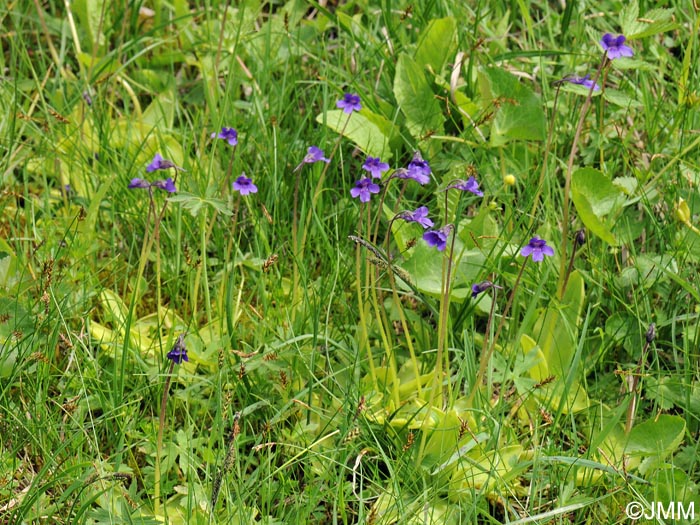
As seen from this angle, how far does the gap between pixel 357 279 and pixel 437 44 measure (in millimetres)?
1109

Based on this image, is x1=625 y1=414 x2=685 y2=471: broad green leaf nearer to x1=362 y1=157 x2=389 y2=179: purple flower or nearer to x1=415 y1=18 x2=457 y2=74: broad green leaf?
x1=362 y1=157 x2=389 y2=179: purple flower

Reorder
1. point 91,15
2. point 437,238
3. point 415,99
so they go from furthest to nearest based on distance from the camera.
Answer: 1. point 91,15
2. point 415,99
3. point 437,238

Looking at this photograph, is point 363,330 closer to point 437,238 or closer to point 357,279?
point 357,279

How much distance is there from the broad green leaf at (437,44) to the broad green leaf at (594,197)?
2.42 ft

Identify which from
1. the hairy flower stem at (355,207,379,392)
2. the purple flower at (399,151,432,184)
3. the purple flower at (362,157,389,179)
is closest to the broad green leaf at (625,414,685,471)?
the hairy flower stem at (355,207,379,392)

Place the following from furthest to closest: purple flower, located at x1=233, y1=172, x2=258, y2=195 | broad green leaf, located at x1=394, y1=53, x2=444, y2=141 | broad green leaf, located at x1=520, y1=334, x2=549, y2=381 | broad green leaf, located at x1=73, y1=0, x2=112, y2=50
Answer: broad green leaf, located at x1=73, y1=0, x2=112, y2=50, broad green leaf, located at x1=394, y1=53, x2=444, y2=141, purple flower, located at x1=233, y1=172, x2=258, y2=195, broad green leaf, located at x1=520, y1=334, x2=549, y2=381

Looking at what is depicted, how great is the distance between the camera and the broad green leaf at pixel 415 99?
8.96ft

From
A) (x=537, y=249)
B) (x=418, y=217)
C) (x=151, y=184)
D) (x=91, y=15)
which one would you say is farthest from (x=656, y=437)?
(x=91, y=15)

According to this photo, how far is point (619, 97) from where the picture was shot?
271 centimetres

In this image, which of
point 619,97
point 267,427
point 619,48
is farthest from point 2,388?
point 619,97

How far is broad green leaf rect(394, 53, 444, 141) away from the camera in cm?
273

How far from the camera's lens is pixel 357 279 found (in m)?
2.00

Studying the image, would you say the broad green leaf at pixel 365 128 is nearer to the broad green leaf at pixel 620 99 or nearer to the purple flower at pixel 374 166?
the purple flower at pixel 374 166

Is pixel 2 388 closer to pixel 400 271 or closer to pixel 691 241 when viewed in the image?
pixel 400 271
